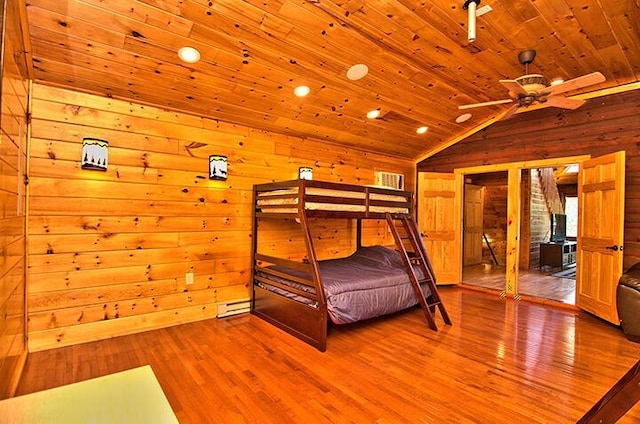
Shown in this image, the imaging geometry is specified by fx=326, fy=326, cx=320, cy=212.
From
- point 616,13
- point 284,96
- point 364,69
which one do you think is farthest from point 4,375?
point 616,13

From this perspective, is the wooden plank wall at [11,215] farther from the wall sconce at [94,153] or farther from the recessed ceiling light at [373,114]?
the recessed ceiling light at [373,114]

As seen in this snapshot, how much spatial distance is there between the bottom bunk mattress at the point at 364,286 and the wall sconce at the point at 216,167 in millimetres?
1263

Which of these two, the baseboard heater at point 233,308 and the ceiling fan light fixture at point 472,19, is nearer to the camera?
the ceiling fan light fixture at point 472,19

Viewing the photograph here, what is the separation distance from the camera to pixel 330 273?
3.67m

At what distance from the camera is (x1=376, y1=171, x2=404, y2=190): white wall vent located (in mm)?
5695

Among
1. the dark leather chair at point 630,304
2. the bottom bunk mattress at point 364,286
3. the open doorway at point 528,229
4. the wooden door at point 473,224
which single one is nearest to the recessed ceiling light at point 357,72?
the bottom bunk mattress at point 364,286

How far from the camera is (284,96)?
3.66 metres

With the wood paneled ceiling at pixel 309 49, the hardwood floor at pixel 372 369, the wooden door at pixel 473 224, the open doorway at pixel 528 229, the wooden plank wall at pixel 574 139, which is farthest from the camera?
the wooden door at pixel 473 224

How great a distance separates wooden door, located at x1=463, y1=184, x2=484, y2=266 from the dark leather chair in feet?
14.1

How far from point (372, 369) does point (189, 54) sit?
120 inches

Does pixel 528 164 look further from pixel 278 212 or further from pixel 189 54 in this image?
pixel 189 54

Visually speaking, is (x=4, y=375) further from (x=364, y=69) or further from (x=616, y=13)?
(x=616, y=13)

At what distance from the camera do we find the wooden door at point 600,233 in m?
3.71

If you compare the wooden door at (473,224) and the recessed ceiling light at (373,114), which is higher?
the recessed ceiling light at (373,114)
